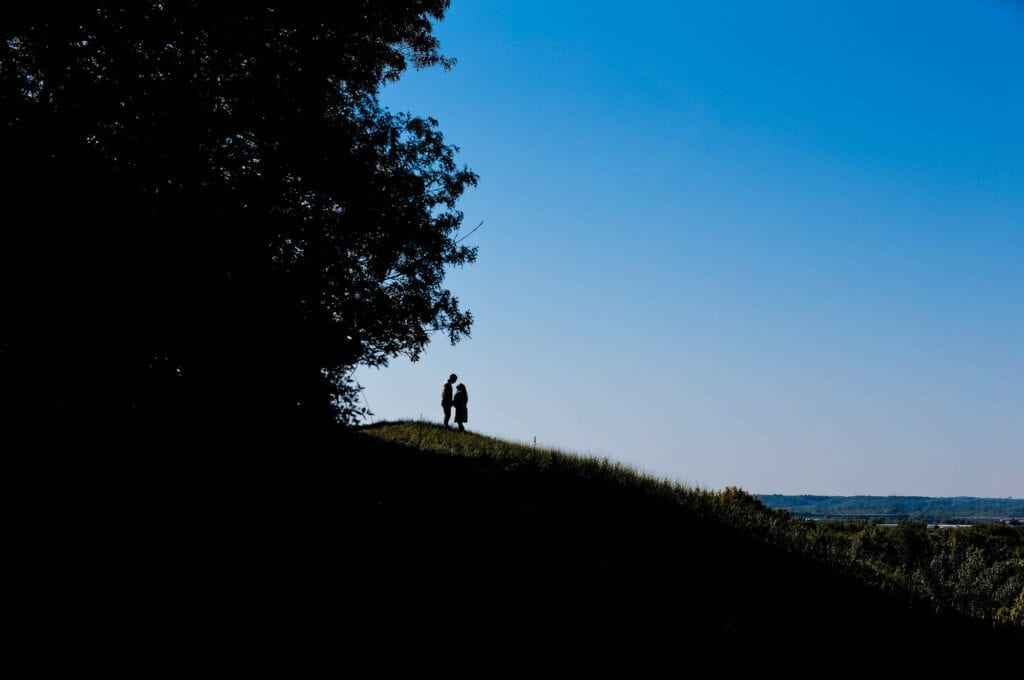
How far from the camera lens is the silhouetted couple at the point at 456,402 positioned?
23.8m

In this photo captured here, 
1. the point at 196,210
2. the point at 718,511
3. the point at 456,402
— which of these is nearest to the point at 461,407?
the point at 456,402

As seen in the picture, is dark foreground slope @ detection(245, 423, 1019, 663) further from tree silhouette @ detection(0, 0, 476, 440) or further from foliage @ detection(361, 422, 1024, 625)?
tree silhouette @ detection(0, 0, 476, 440)

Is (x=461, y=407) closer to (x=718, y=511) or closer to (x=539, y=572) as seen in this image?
(x=718, y=511)

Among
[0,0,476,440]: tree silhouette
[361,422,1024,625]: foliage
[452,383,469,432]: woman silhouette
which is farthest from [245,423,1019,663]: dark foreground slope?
[452,383,469,432]: woman silhouette

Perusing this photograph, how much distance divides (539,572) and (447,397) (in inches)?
582

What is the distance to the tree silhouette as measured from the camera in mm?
10586

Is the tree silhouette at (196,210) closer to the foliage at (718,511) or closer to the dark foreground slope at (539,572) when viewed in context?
the dark foreground slope at (539,572)

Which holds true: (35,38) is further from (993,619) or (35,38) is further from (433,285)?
(993,619)

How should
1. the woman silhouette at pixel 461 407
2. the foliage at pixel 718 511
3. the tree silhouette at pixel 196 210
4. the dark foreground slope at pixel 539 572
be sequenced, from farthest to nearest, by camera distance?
the woman silhouette at pixel 461 407 → the foliage at pixel 718 511 → the tree silhouette at pixel 196 210 → the dark foreground slope at pixel 539 572

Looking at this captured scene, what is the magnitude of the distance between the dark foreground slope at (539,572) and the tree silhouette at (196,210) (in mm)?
2906

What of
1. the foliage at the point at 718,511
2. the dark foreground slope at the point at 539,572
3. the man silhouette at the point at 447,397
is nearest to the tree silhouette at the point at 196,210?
the dark foreground slope at the point at 539,572

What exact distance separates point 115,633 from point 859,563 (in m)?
17.0

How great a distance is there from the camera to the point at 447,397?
79.0 feet

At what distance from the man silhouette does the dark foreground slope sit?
26.5ft
